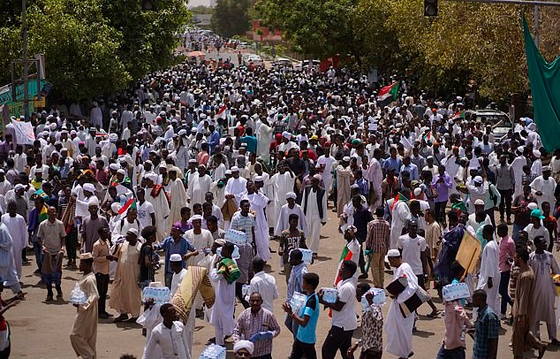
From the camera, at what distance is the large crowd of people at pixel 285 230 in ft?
32.5

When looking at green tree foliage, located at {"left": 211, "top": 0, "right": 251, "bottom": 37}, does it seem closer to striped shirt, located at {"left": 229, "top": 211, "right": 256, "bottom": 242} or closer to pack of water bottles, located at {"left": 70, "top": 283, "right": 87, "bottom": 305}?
striped shirt, located at {"left": 229, "top": 211, "right": 256, "bottom": 242}

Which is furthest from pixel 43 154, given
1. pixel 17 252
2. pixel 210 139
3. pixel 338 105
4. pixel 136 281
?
pixel 338 105

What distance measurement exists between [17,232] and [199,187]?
3764 millimetres

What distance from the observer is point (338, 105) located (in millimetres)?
34531

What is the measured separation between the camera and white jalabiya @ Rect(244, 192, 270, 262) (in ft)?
48.6

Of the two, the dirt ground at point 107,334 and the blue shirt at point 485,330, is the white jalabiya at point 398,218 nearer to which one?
the dirt ground at point 107,334

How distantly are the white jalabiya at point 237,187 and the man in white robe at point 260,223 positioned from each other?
1.64 feet

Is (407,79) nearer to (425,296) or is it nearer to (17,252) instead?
(17,252)

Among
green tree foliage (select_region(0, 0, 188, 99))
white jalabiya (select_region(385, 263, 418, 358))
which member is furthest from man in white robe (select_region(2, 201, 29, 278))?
green tree foliage (select_region(0, 0, 188, 99))

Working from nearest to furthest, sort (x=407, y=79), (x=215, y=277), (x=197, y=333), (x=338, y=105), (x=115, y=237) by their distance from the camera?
(x=215, y=277) → (x=197, y=333) → (x=115, y=237) → (x=338, y=105) → (x=407, y=79)

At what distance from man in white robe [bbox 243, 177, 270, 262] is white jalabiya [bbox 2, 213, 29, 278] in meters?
3.44

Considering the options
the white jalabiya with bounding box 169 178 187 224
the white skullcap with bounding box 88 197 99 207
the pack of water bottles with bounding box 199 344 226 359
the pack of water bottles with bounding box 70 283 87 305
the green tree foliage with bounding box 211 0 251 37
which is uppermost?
the pack of water bottles with bounding box 199 344 226 359

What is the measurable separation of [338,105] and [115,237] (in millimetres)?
21648

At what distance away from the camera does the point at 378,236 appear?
13.5 meters
